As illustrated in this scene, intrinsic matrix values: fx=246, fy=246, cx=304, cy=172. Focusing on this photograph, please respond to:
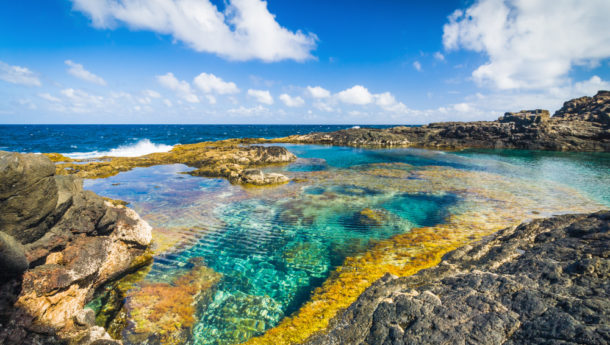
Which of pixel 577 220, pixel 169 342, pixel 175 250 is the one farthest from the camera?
pixel 175 250

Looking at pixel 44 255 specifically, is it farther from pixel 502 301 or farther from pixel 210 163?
pixel 210 163

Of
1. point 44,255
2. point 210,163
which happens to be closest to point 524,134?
point 210,163

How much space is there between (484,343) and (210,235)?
1253 centimetres

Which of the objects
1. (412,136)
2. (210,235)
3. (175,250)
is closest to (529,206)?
(210,235)

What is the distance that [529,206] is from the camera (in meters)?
18.0

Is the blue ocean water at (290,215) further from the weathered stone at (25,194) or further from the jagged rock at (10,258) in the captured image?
the weathered stone at (25,194)

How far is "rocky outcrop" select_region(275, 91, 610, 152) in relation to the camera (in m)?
61.0

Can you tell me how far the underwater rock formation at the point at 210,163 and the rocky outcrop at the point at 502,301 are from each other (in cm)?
1993

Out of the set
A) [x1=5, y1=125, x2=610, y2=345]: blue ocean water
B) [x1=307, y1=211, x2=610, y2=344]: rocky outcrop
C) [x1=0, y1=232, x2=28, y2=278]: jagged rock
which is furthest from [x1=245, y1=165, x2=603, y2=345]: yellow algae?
[x1=0, y1=232, x2=28, y2=278]: jagged rock

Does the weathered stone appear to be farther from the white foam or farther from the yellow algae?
the white foam

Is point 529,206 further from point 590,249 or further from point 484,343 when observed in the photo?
point 484,343

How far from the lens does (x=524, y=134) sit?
68.2 m

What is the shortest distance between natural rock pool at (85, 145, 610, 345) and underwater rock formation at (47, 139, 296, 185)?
2241 mm

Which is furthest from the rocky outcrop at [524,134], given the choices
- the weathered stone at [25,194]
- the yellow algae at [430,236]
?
the weathered stone at [25,194]
